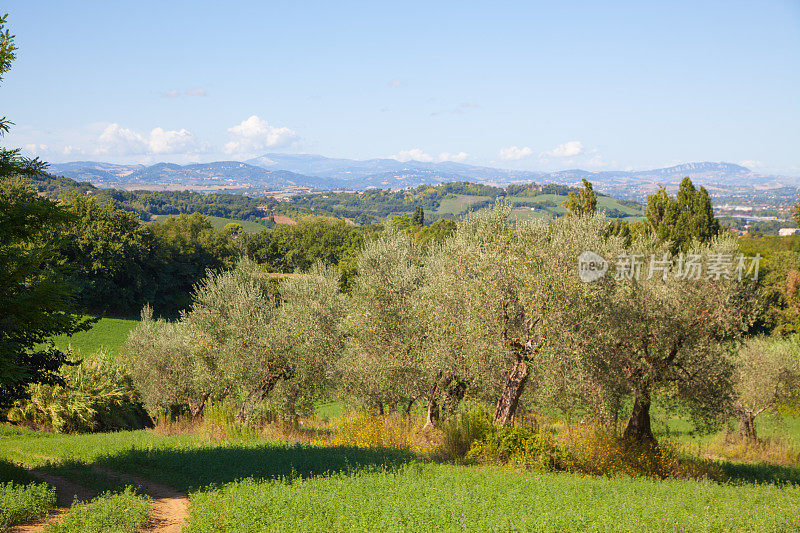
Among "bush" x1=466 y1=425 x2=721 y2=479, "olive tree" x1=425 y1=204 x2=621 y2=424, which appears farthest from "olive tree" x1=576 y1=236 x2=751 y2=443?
"olive tree" x1=425 y1=204 x2=621 y2=424

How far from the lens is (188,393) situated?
90.9 ft

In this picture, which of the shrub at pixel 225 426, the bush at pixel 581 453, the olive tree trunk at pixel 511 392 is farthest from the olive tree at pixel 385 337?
the bush at pixel 581 453

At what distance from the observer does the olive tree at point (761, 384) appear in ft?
97.3

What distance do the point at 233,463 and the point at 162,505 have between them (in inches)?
115

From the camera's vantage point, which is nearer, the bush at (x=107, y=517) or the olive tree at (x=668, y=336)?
the bush at (x=107, y=517)

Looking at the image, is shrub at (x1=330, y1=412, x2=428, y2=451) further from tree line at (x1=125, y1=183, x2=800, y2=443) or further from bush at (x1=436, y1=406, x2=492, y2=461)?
tree line at (x1=125, y1=183, x2=800, y2=443)

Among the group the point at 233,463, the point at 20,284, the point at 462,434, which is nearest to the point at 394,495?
the point at 233,463

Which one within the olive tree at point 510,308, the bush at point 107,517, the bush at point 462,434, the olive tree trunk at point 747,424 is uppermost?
the olive tree at point 510,308

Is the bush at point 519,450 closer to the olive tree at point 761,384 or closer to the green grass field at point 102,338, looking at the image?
the olive tree at point 761,384

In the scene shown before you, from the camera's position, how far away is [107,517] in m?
9.27

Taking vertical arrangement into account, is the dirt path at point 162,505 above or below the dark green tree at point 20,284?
below

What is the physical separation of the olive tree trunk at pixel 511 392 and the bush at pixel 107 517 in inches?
431

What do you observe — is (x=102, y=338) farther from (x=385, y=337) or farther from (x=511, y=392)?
(x=511, y=392)

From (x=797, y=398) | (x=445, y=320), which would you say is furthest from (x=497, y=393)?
(x=797, y=398)
